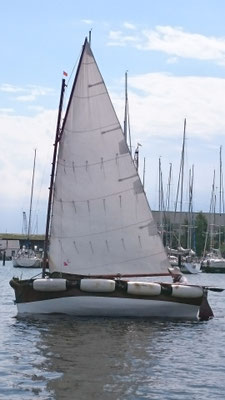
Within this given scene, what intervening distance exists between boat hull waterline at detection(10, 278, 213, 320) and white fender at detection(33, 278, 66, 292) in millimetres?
191

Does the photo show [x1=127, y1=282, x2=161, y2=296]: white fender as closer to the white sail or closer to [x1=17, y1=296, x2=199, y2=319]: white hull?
[x1=17, y1=296, x2=199, y2=319]: white hull

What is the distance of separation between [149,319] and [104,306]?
222 cm

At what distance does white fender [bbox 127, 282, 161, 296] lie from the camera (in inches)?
1451

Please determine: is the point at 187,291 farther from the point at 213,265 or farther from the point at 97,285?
the point at 213,265

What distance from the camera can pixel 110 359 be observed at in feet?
85.1

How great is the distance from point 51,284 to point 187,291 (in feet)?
19.8

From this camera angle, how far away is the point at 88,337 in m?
31.4

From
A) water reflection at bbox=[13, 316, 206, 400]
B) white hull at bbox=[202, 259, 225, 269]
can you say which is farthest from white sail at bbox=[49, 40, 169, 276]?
white hull at bbox=[202, 259, 225, 269]

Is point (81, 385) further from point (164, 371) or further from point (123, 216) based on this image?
point (123, 216)

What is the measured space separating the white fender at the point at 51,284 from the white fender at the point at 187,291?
16.1 ft

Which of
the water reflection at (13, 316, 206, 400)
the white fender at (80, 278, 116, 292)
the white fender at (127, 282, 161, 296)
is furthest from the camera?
the white fender at (127, 282, 161, 296)

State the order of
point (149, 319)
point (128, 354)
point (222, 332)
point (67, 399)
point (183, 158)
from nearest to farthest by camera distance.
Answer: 1. point (67, 399)
2. point (128, 354)
3. point (222, 332)
4. point (149, 319)
5. point (183, 158)

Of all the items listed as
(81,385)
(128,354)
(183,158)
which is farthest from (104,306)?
(183,158)

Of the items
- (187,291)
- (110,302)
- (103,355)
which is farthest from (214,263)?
(103,355)
